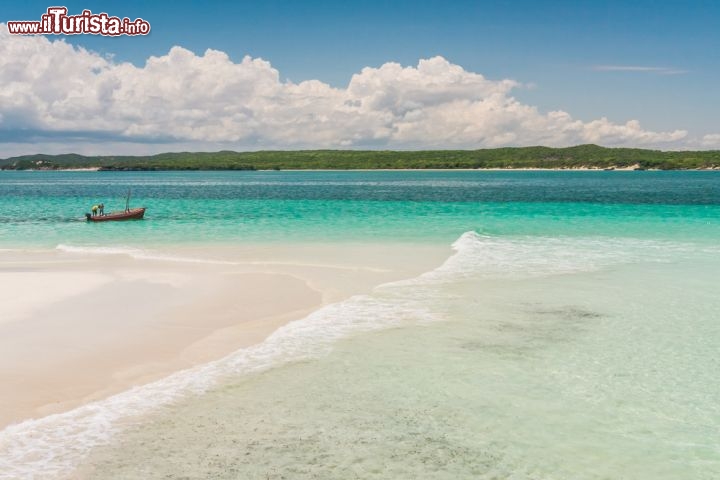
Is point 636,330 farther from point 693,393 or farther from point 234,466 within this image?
point 234,466

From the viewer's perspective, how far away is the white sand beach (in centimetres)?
963

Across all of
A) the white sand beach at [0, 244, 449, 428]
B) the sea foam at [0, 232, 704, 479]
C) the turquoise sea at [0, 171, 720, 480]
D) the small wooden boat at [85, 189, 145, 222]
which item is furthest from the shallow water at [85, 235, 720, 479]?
the small wooden boat at [85, 189, 145, 222]

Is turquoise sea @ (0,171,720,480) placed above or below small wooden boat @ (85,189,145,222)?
below

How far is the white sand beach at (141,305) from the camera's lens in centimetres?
963

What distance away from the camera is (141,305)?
560 inches

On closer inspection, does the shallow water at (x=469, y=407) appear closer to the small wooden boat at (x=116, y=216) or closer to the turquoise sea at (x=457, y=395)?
the turquoise sea at (x=457, y=395)

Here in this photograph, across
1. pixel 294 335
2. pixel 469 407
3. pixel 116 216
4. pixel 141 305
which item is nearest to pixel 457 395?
pixel 469 407

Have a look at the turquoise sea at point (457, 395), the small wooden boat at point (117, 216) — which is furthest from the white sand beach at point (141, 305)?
the small wooden boat at point (117, 216)

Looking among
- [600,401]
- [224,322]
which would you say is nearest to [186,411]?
[224,322]

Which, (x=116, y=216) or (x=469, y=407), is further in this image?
(x=116, y=216)

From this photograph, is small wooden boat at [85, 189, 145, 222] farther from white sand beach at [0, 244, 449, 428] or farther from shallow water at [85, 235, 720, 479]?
shallow water at [85, 235, 720, 479]

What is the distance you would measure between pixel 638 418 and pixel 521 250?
16.1m

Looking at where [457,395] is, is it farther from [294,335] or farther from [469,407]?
[294,335]

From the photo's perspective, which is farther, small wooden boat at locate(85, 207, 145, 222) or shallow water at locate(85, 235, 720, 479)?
small wooden boat at locate(85, 207, 145, 222)
